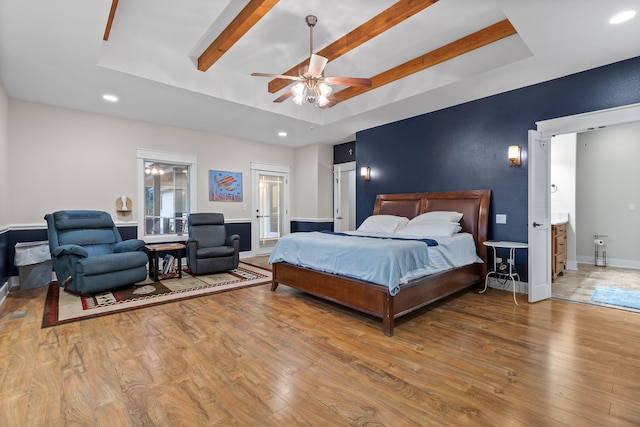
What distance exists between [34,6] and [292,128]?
393 centimetres

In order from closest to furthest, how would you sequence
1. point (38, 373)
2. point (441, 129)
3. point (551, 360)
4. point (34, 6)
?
point (38, 373)
point (551, 360)
point (34, 6)
point (441, 129)

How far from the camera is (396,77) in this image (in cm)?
424

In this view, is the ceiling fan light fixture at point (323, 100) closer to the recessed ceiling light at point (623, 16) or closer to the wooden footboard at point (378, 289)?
the wooden footboard at point (378, 289)

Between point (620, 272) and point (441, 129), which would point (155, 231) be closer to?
point (441, 129)

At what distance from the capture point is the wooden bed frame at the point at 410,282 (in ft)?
9.34

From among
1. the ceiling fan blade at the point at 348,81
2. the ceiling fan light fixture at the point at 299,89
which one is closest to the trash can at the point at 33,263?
the ceiling fan light fixture at the point at 299,89

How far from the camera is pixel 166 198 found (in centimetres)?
589

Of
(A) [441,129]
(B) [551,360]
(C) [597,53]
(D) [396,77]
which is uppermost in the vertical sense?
(D) [396,77]

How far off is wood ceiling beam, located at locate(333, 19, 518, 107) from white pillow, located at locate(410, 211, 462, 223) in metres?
2.02

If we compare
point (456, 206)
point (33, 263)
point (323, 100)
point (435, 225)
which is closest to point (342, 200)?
point (456, 206)

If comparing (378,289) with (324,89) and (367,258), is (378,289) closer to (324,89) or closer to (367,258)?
(367,258)

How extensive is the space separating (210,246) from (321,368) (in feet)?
12.7

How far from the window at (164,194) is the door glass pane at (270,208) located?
1701 mm

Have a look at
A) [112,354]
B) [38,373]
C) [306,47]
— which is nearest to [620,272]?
[306,47]
